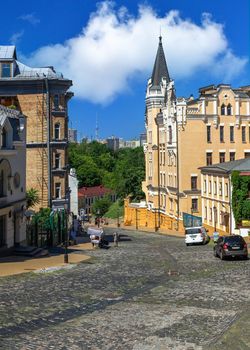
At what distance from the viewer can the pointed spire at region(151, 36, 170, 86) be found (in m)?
66.6

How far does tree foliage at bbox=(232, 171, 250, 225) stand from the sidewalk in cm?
1743

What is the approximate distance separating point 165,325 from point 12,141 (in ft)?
62.2

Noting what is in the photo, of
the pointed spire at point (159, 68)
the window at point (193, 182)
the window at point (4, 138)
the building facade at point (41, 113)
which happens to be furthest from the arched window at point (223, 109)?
the window at point (4, 138)

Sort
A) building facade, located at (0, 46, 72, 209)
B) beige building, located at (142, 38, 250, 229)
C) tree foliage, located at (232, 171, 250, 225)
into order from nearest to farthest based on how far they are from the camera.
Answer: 1. tree foliage, located at (232, 171, 250, 225)
2. building facade, located at (0, 46, 72, 209)
3. beige building, located at (142, 38, 250, 229)

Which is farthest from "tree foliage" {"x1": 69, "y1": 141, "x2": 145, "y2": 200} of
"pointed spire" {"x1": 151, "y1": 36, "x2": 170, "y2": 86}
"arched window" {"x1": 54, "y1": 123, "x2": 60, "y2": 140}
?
"arched window" {"x1": 54, "y1": 123, "x2": 60, "y2": 140}

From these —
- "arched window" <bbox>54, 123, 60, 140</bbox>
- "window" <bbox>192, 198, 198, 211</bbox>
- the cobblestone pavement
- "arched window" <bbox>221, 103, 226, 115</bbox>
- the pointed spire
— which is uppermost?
the pointed spire

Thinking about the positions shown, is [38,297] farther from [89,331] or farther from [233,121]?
[233,121]

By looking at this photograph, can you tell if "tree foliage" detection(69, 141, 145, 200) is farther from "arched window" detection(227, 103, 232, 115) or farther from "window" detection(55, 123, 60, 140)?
"window" detection(55, 123, 60, 140)

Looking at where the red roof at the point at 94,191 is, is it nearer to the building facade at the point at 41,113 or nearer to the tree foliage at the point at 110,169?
the tree foliage at the point at 110,169

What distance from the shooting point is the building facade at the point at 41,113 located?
4644 centimetres

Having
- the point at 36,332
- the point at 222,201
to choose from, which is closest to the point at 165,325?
the point at 36,332

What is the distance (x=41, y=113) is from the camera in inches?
1834

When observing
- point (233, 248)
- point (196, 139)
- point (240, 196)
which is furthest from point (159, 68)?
point (233, 248)

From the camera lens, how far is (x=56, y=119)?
47438 mm
